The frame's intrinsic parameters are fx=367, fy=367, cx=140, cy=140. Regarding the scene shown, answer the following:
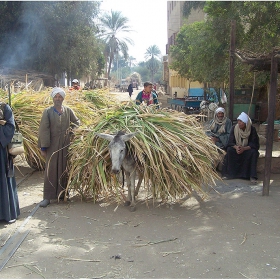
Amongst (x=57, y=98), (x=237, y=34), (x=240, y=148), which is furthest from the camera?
(x=237, y=34)

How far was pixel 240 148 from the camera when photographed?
6.82 metres

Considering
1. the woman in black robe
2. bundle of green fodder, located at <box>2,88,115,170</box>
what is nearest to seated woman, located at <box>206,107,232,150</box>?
bundle of green fodder, located at <box>2,88,115,170</box>

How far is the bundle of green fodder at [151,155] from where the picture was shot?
4.89m

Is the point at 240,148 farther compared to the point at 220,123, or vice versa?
the point at 220,123

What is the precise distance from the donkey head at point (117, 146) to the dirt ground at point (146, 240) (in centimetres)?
72

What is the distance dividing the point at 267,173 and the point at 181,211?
1667 millimetres

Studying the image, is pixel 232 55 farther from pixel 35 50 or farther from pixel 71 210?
pixel 35 50

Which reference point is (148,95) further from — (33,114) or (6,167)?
(6,167)

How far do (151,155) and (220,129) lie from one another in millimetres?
2943

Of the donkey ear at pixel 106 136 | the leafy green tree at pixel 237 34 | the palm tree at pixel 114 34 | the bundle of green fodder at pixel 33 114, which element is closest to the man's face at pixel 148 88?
the bundle of green fodder at pixel 33 114

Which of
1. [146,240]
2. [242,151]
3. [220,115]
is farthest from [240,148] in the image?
[146,240]

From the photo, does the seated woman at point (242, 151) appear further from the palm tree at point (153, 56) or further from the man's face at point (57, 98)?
the palm tree at point (153, 56)

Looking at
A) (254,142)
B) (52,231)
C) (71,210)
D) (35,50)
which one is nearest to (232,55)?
(254,142)

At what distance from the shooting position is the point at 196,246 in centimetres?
403
